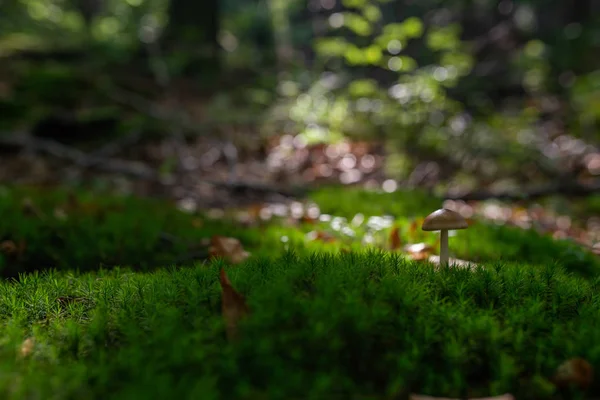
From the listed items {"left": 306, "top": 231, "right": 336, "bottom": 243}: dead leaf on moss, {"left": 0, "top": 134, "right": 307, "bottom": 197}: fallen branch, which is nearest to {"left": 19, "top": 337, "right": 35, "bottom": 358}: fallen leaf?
{"left": 306, "top": 231, "right": 336, "bottom": 243}: dead leaf on moss

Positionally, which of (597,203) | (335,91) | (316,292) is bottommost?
(597,203)

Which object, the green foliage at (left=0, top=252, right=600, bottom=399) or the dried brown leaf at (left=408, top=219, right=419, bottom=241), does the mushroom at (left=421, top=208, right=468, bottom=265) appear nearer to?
the green foliage at (left=0, top=252, right=600, bottom=399)

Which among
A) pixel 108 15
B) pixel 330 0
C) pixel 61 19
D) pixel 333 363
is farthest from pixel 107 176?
pixel 108 15

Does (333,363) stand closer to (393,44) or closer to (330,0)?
(393,44)

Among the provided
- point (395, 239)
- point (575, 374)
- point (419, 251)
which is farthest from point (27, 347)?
point (395, 239)

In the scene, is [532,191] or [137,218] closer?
[137,218]

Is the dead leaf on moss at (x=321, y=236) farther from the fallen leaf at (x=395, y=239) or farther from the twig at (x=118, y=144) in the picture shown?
the twig at (x=118, y=144)

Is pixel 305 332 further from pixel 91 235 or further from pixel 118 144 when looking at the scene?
pixel 118 144
